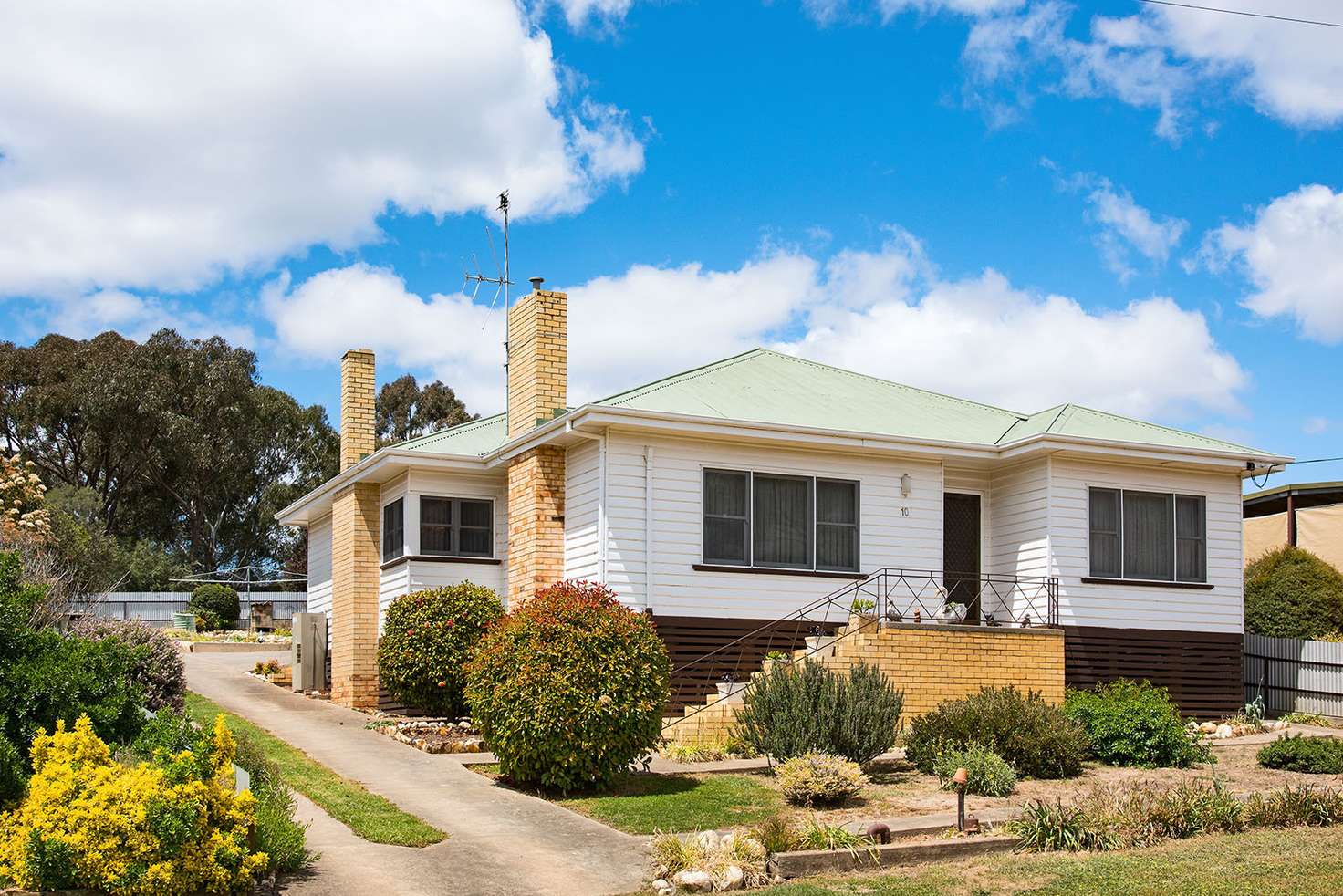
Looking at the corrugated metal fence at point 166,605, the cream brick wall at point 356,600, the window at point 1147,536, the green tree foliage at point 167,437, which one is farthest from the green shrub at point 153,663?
the green tree foliage at point 167,437

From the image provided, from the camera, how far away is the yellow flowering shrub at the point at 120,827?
29.6 feet

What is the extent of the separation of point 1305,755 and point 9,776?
13.6m

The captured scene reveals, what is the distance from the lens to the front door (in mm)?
21719

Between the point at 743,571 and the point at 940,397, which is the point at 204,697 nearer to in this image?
the point at 743,571

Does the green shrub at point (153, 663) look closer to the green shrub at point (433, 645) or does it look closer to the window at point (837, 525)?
the green shrub at point (433, 645)

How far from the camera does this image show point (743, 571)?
1944 cm

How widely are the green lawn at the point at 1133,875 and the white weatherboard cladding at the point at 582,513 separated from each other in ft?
27.8

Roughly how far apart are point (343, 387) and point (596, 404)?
885 centimetres

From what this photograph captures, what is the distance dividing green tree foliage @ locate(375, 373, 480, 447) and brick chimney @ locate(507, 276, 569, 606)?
37.6m

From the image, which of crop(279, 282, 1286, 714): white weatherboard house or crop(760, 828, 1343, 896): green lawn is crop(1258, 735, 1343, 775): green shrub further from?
crop(279, 282, 1286, 714): white weatherboard house

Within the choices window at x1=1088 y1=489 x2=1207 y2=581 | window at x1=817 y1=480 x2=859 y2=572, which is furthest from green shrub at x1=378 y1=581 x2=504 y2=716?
window at x1=1088 y1=489 x2=1207 y2=581

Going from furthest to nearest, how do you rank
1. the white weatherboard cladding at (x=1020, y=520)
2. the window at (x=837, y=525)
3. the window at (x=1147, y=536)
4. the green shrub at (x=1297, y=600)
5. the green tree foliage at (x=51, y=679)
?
1. the green shrub at (x=1297, y=600)
2. the window at (x=1147, y=536)
3. the white weatherboard cladding at (x=1020, y=520)
4. the window at (x=837, y=525)
5. the green tree foliage at (x=51, y=679)

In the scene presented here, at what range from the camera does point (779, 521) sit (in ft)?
65.1

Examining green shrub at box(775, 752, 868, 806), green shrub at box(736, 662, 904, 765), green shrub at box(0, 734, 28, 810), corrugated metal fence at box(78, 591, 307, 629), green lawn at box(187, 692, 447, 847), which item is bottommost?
corrugated metal fence at box(78, 591, 307, 629)
